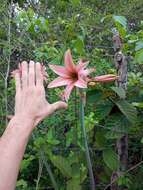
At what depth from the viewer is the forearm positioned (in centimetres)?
115

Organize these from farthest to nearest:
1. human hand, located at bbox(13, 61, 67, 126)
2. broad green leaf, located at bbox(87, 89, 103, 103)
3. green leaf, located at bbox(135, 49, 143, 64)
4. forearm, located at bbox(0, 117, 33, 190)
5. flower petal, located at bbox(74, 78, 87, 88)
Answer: broad green leaf, located at bbox(87, 89, 103, 103) → green leaf, located at bbox(135, 49, 143, 64) → flower petal, located at bbox(74, 78, 87, 88) → human hand, located at bbox(13, 61, 67, 126) → forearm, located at bbox(0, 117, 33, 190)

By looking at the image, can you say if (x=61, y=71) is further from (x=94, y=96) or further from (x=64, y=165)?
(x=64, y=165)

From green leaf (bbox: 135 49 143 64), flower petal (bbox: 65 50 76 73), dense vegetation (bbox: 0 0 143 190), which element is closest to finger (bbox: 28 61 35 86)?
flower petal (bbox: 65 50 76 73)

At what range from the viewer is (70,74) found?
158 cm

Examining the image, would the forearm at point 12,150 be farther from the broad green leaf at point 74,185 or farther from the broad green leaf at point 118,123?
the broad green leaf at point 74,185

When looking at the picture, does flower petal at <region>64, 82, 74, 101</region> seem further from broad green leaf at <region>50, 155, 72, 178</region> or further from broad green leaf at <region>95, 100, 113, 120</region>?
broad green leaf at <region>50, 155, 72, 178</region>

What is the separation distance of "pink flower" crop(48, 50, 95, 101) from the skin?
0.15 metres

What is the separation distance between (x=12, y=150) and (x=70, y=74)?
486mm

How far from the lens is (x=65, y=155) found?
2213 mm

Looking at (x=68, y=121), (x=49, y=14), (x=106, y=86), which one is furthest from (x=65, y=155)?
(x=49, y=14)

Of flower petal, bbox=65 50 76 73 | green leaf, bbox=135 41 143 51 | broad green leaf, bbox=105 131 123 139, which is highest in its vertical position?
green leaf, bbox=135 41 143 51

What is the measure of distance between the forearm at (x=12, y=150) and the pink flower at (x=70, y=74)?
335 mm

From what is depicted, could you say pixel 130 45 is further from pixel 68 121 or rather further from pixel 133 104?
pixel 68 121

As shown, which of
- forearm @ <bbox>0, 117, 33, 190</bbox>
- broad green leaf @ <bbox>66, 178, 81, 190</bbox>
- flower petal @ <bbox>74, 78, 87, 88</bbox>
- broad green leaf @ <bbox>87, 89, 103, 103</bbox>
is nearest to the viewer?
forearm @ <bbox>0, 117, 33, 190</bbox>
